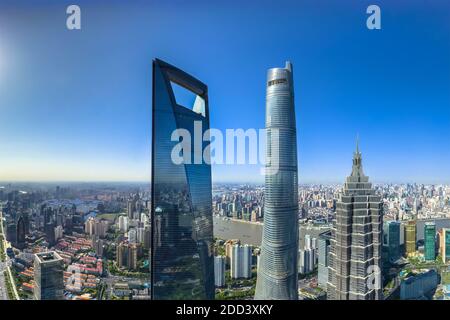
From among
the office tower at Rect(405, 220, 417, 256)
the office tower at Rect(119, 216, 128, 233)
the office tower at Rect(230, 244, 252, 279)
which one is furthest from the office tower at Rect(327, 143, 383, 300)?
the office tower at Rect(119, 216, 128, 233)

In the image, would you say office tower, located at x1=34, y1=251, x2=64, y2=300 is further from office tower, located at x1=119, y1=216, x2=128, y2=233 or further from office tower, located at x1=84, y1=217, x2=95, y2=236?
office tower, located at x1=119, y1=216, x2=128, y2=233

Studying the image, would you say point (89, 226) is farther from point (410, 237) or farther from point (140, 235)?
point (410, 237)

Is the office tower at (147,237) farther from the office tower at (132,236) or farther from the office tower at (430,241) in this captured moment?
the office tower at (430,241)

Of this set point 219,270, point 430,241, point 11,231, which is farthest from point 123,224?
point 430,241

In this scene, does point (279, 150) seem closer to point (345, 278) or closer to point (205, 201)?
point (205, 201)

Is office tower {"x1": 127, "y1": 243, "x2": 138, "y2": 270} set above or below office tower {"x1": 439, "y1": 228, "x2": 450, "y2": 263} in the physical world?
below

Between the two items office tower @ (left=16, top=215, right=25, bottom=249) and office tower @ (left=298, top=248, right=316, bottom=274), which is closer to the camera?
office tower @ (left=16, top=215, right=25, bottom=249)
